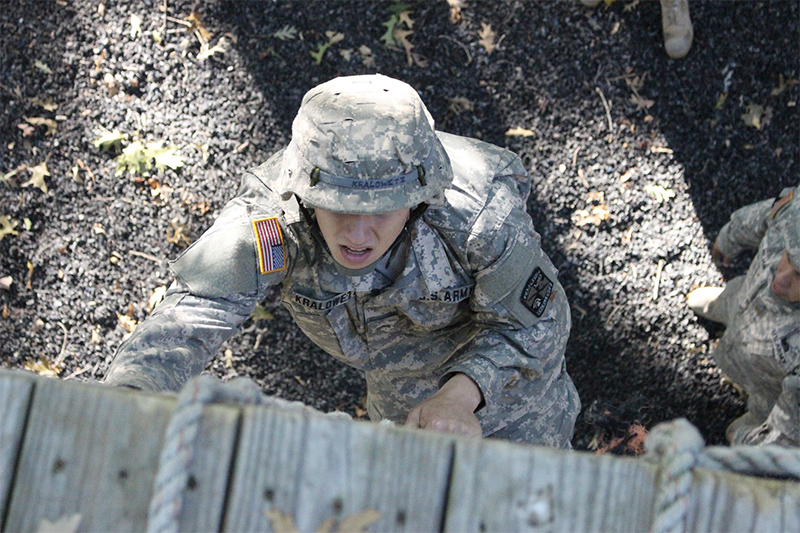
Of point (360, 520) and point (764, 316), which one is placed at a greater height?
point (764, 316)

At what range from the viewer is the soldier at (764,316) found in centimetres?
262

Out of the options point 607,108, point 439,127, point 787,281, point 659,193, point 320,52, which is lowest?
point 787,281

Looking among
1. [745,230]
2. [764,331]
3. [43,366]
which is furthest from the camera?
[43,366]

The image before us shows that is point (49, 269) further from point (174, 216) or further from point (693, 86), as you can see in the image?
point (693, 86)

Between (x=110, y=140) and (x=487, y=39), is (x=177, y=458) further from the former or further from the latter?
(x=487, y=39)

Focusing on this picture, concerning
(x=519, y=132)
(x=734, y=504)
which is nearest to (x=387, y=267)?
(x=734, y=504)

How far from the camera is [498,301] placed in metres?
2.25

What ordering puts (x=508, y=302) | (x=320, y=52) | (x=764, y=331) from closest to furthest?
(x=508, y=302)
(x=764, y=331)
(x=320, y=52)

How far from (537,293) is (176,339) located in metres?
1.18

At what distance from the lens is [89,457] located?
96 centimetres

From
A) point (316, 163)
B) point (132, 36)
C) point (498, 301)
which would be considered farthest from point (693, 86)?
point (132, 36)

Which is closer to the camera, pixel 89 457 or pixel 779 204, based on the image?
pixel 89 457

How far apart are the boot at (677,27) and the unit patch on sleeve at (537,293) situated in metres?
2.39

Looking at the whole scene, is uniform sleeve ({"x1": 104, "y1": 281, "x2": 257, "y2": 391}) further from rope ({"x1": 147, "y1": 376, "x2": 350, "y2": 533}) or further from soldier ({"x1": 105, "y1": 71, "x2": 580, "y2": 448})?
rope ({"x1": 147, "y1": 376, "x2": 350, "y2": 533})
